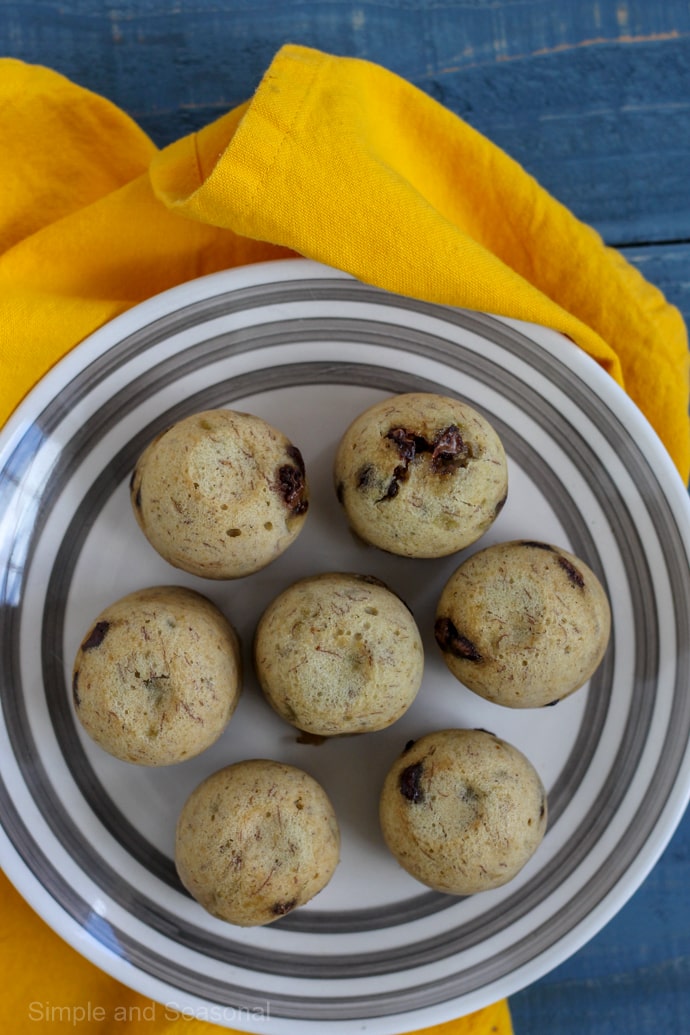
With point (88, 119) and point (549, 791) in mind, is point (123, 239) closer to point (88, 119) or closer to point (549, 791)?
point (88, 119)

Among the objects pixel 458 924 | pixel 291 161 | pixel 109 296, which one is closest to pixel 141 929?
pixel 458 924

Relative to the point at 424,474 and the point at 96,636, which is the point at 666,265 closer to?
the point at 424,474

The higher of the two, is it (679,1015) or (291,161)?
(291,161)

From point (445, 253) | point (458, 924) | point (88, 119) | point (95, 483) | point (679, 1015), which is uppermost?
point (88, 119)

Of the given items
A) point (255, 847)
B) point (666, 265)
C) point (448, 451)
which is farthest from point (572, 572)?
point (666, 265)

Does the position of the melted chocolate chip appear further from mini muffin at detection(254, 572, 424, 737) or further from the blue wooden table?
the blue wooden table

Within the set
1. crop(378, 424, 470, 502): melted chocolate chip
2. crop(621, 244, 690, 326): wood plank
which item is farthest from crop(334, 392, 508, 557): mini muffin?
crop(621, 244, 690, 326): wood plank
